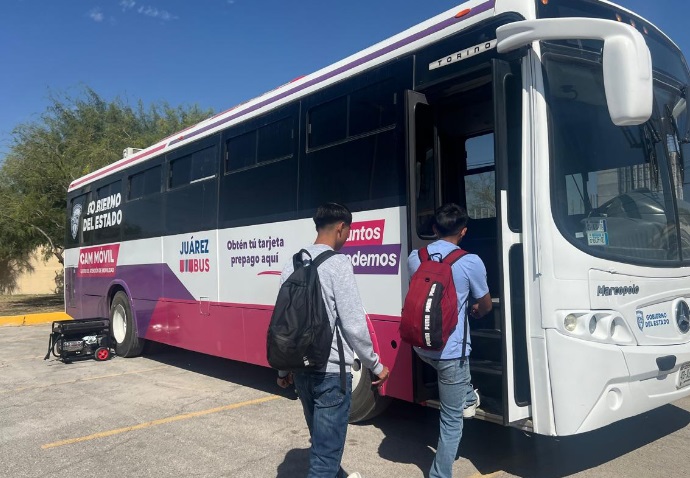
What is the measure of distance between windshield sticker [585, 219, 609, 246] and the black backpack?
81.1 inches

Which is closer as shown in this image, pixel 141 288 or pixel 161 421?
pixel 161 421

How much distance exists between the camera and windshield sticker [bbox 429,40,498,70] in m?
4.27

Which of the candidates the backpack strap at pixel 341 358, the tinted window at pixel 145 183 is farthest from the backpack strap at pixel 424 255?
the tinted window at pixel 145 183

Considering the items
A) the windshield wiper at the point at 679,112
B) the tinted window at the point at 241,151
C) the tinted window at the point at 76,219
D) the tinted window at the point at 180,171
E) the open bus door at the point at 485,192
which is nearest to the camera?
the open bus door at the point at 485,192

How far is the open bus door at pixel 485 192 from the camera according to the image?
4016 millimetres

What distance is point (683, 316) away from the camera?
4438mm

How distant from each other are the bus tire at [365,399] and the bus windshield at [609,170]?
2.38 m

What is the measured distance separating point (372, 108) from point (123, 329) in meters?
7.01

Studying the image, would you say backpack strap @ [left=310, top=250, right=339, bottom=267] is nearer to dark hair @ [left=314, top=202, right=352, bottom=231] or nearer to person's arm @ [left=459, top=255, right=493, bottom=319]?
dark hair @ [left=314, top=202, right=352, bottom=231]

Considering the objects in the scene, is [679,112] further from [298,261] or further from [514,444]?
[298,261]

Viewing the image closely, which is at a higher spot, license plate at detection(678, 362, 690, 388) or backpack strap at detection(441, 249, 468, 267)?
backpack strap at detection(441, 249, 468, 267)

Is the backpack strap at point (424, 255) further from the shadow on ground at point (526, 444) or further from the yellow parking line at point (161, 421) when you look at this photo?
the yellow parking line at point (161, 421)

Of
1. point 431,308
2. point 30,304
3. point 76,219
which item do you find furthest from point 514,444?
point 30,304

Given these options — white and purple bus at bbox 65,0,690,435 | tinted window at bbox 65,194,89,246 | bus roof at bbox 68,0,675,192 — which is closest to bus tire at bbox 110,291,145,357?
tinted window at bbox 65,194,89,246
